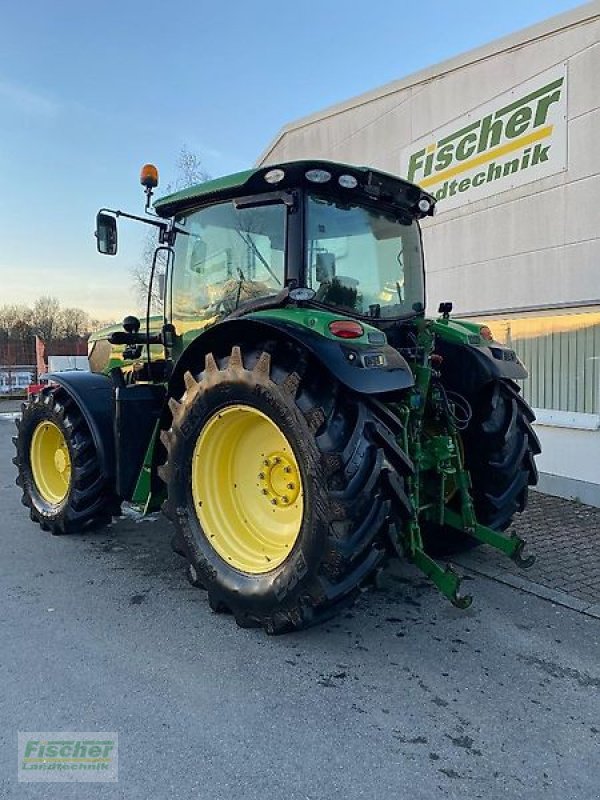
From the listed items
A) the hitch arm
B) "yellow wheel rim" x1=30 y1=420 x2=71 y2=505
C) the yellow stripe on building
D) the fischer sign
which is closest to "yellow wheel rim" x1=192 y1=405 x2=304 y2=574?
the hitch arm

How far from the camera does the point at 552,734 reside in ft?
7.91

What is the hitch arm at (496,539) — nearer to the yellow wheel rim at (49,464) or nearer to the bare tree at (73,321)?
the yellow wheel rim at (49,464)

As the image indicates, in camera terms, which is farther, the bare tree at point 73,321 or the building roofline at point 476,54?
the bare tree at point 73,321

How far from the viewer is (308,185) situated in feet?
11.2

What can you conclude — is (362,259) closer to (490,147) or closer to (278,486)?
(278,486)

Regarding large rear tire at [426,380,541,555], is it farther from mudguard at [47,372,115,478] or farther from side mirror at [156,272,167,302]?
mudguard at [47,372,115,478]

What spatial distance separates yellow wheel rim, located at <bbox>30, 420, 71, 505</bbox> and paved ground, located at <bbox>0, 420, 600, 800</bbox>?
131cm

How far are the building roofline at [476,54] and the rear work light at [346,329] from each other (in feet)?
14.9

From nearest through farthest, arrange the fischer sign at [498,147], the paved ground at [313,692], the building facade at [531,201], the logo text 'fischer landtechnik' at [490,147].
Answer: the paved ground at [313,692] → the building facade at [531,201] → the fischer sign at [498,147] → the logo text 'fischer landtechnik' at [490,147]

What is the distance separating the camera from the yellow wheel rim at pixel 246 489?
3.38 m

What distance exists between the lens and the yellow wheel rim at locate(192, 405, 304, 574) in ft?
11.1

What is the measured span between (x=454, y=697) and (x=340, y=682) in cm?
49

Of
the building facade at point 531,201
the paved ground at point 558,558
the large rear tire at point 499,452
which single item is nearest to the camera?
the paved ground at point 558,558
